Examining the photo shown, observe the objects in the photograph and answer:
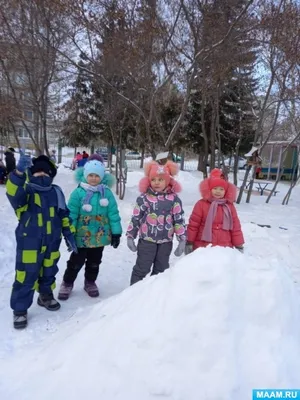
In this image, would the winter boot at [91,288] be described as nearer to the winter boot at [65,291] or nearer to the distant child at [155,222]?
the winter boot at [65,291]

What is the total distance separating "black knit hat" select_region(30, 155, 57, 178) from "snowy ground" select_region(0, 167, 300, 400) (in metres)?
1.35

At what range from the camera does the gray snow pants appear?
11.4 ft

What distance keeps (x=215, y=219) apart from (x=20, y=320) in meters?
2.12

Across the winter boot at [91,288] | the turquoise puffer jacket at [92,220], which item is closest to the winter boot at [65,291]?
the winter boot at [91,288]

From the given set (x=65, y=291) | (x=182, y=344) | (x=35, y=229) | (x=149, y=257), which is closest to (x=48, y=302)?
(x=65, y=291)

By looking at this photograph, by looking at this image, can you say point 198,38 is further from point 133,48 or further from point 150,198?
point 150,198

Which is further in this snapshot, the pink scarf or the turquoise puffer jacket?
the pink scarf

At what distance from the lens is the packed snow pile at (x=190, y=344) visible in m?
1.76

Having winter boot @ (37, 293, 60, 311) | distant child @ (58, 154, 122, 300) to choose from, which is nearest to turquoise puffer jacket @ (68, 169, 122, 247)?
distant child @ (58, 154, 122, 300)

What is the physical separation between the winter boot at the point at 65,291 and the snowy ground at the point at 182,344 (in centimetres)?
84

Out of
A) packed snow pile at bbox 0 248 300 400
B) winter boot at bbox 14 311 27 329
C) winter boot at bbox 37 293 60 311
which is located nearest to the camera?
packed snow pile at bbox 0 248 300 400

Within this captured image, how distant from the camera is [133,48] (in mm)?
7691

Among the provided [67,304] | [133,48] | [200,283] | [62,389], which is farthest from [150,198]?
[133,48]

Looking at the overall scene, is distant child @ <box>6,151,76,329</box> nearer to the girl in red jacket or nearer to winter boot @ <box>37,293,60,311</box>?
winter boot @ <box>37,293,60,311</box>
